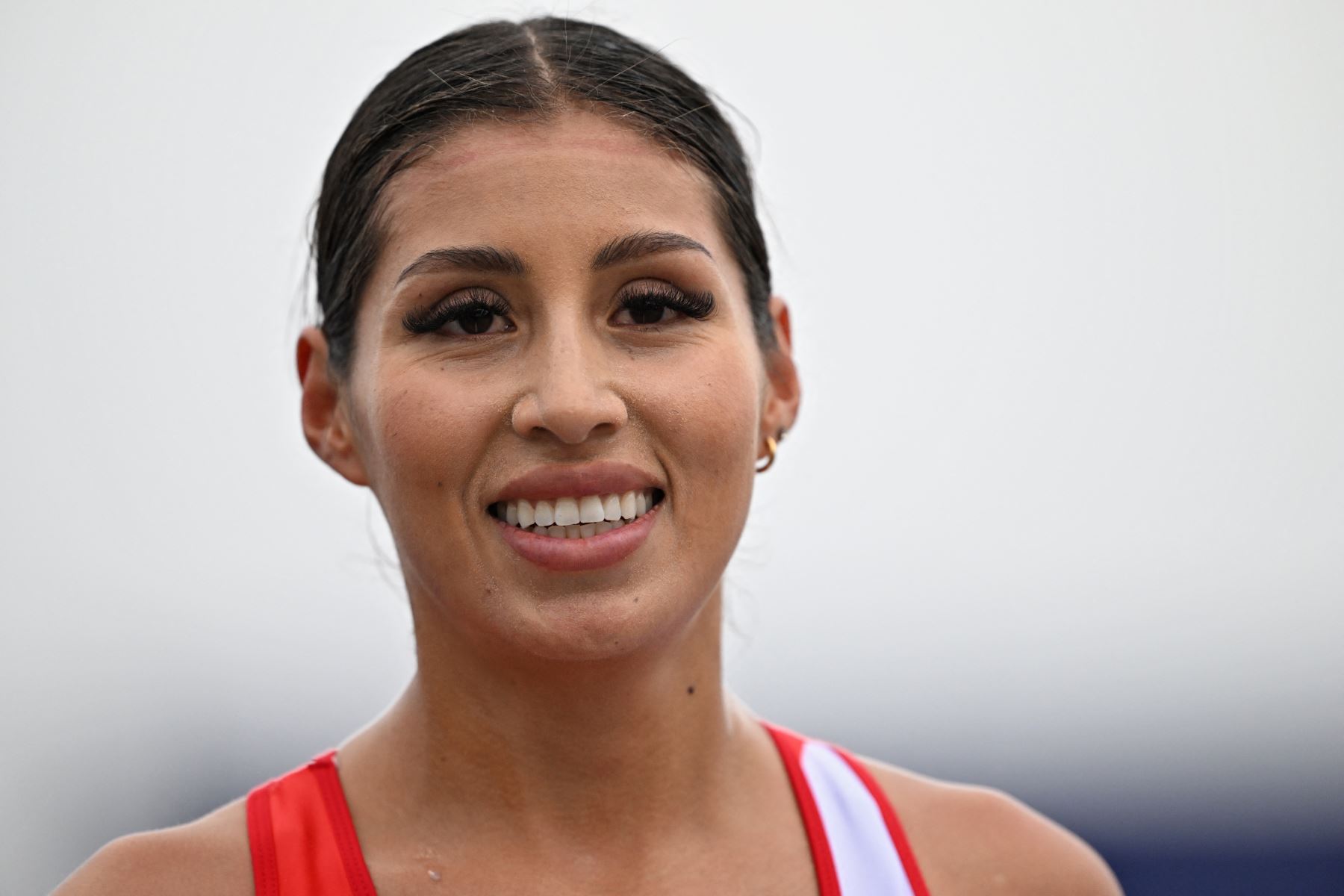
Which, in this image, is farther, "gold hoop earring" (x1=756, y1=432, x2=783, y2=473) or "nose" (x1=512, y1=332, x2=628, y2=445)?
"gold hoop earring" (x1=756, y1=432, x2=783, y2=473)

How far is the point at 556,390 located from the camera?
5.51 ft

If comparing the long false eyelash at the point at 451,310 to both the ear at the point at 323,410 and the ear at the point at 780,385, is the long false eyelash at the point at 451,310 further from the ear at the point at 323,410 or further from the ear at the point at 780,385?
the ear at the point at 780,385

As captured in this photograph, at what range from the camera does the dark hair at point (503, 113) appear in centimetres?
191

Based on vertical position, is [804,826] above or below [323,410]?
below

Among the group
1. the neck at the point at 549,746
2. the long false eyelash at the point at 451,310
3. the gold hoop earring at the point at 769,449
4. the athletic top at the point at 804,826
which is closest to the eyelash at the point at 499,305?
the long false eyelash at the point at 451,310

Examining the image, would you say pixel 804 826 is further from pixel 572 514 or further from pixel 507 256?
pixel 507 256

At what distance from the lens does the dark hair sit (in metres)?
1.91

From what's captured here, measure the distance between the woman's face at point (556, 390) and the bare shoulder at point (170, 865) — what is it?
45 cm

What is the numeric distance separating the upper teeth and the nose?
3.5 inches

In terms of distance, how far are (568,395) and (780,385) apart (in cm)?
63

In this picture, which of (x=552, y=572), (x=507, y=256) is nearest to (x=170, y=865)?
(x=552, y=572)

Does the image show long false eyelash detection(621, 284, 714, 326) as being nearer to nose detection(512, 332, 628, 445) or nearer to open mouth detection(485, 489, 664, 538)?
nose detection(512, 332, 628, 445)

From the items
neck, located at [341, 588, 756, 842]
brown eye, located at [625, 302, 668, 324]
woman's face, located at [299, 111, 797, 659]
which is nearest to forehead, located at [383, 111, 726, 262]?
woman's face, located at [299, 111, 797, 659]

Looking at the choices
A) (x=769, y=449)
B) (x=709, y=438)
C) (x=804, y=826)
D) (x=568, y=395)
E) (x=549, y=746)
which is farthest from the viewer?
(x=769, y=449)
